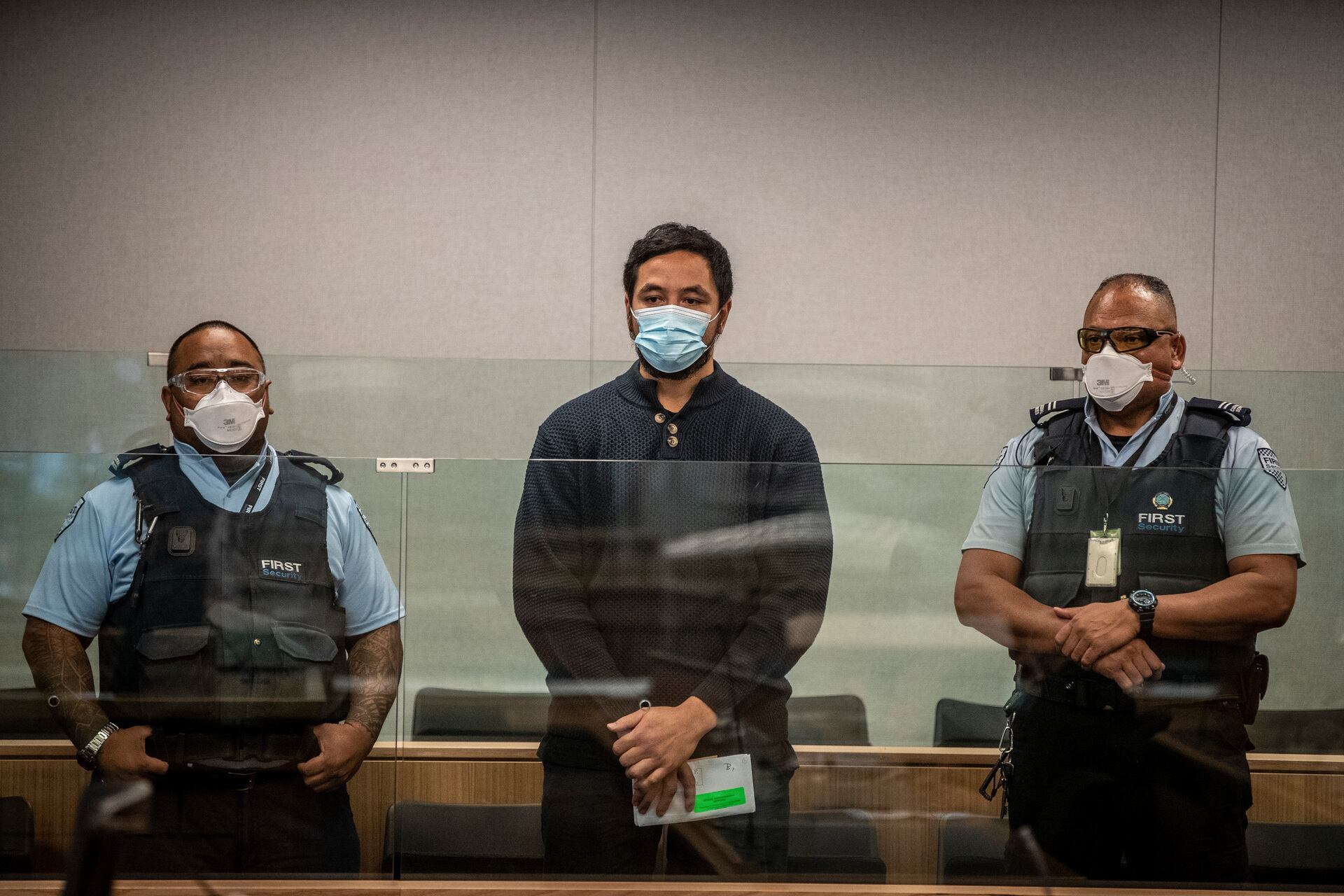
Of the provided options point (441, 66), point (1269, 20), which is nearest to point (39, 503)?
point (441, 66)

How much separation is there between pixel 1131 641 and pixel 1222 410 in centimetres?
49

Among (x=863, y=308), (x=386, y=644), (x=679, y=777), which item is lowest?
(x=679, y=777)

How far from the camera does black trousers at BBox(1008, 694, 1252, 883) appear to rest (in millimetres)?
1704

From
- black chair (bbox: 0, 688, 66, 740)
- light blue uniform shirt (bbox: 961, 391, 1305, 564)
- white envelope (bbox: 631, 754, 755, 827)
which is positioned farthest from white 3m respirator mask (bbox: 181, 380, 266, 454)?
light blue uniform shirt (bbox: 961, 391, 1305, 564)

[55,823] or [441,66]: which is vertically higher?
[441,66]

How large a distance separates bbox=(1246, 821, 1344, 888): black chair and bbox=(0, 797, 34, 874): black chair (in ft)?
6.15

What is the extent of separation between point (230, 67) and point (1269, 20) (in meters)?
3.46

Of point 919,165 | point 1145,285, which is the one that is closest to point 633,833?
point 1145,285

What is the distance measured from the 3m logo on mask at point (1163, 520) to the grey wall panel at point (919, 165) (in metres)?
2.00

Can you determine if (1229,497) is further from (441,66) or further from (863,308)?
(441,66)

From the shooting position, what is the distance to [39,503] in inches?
65.3

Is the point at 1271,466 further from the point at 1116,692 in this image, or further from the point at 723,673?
the point at 723,673

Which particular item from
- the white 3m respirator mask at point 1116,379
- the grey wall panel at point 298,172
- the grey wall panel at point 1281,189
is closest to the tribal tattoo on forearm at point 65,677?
the white 3m respirator mask at point 1116,379

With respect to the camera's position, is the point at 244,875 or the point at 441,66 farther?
the point at 441,66
